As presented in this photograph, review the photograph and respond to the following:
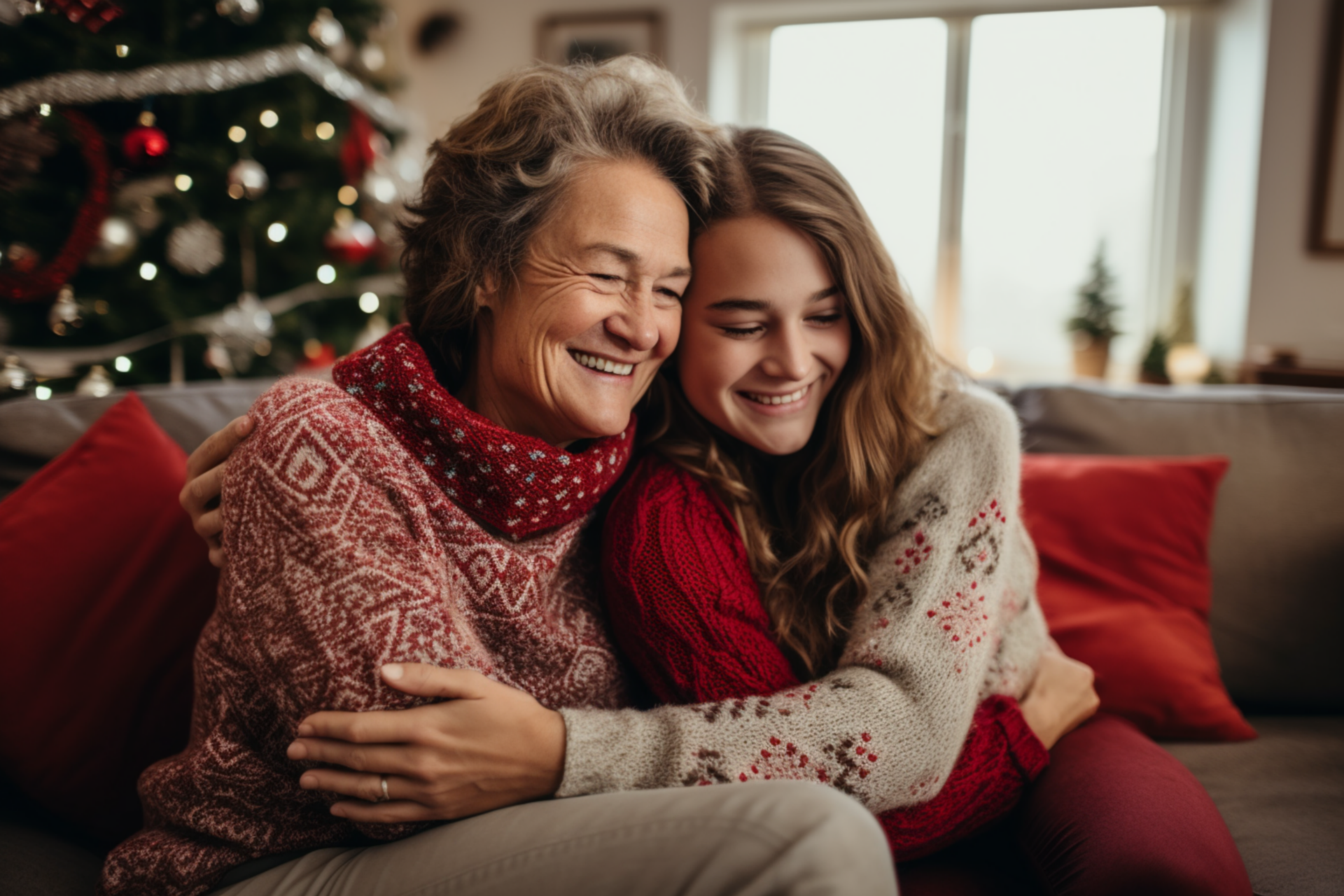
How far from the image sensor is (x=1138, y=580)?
1.50 meters

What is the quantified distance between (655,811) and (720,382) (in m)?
0.60

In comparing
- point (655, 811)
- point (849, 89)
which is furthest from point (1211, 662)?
point (849, 89)

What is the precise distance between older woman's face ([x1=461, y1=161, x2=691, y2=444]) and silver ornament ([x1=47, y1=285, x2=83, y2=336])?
161cm

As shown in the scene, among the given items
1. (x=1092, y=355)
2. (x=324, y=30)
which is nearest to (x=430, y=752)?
(x=324, y=30)

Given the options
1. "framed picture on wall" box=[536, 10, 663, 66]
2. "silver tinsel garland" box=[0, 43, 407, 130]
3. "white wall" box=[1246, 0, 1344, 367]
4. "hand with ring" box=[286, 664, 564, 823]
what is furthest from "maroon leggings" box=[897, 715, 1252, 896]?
"framed picture on wall" box=[536, 10, 663, 66]

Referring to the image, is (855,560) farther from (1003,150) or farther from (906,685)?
(1003,150)

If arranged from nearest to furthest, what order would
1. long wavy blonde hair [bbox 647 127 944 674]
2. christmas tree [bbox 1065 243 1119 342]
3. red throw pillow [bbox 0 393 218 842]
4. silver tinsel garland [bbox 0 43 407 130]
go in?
red throw pillow [bbox 0 393 218 842] < long wavy blonde hair [bbox 647 127 944 674] < silver tinsel garland [bbox 0 43 407 130] < christmas tree [bbox 1065 243 1119 342]

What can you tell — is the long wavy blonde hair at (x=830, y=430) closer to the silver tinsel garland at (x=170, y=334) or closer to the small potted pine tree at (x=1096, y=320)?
the silver tinsel garland at (x=170, y=334)

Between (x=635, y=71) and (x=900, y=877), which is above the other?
(x=635, y=71)

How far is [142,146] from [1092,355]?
3.83 metres

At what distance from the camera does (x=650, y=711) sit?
1014 millimetres

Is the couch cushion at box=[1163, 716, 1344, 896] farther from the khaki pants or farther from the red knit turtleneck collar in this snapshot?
the red knit turtleneck collar

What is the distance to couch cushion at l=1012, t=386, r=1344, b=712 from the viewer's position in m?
1.51

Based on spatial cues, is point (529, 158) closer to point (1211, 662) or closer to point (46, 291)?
point (1211, 662)
